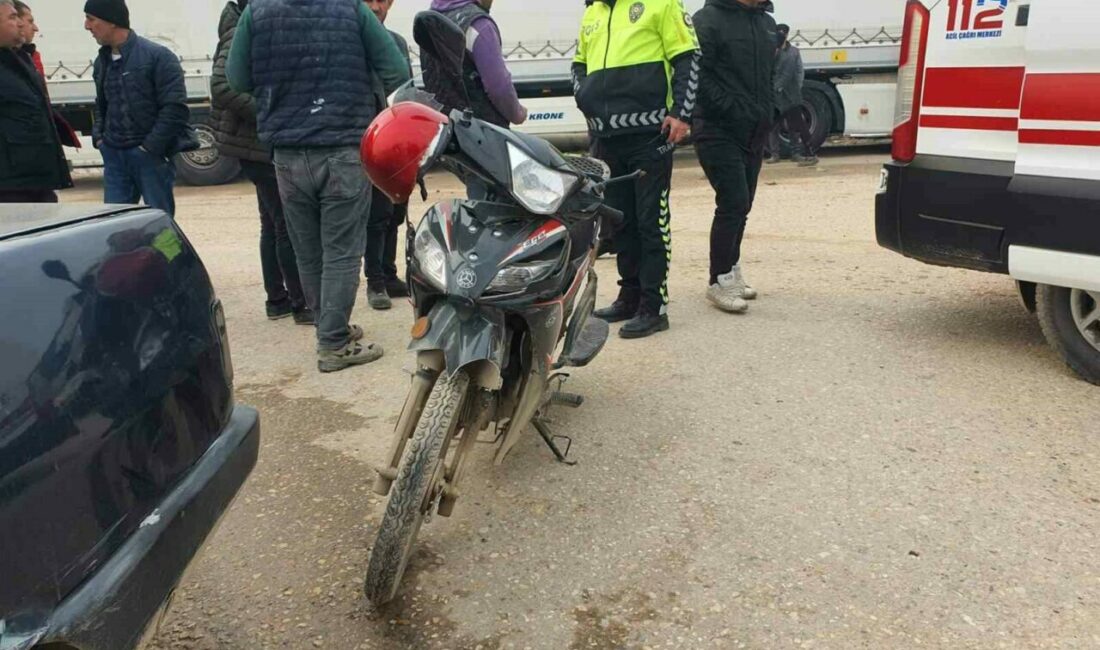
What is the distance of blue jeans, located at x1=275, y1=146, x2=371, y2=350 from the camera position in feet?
13.4

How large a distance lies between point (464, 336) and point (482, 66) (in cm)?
236

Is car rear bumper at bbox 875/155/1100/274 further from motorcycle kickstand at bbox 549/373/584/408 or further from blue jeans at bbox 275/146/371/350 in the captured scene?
blue jeans at bbox 275/146/371/350

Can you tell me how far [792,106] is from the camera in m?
12.3

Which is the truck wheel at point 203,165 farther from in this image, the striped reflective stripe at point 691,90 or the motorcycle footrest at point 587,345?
the motorcycle footrest at point 587,345

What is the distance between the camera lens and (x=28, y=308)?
54.9 inches

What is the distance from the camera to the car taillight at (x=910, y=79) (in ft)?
12.8

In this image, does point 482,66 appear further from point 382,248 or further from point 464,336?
point 464,336

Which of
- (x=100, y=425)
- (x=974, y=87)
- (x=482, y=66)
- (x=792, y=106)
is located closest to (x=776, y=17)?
(x=792, y=106)

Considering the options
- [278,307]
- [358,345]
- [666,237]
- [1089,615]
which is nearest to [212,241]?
[278,307]

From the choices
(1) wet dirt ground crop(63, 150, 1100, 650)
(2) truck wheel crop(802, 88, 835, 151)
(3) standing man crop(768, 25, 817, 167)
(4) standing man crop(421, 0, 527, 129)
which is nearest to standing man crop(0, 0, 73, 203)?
(1) wet dirt ground crop(63, 150, 1100, 650)

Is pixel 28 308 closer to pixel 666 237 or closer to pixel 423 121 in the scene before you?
pixel 423 121

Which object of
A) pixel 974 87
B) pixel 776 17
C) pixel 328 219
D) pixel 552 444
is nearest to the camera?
pixel 552 444

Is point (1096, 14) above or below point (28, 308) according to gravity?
above

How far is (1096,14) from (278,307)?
4.41 m
